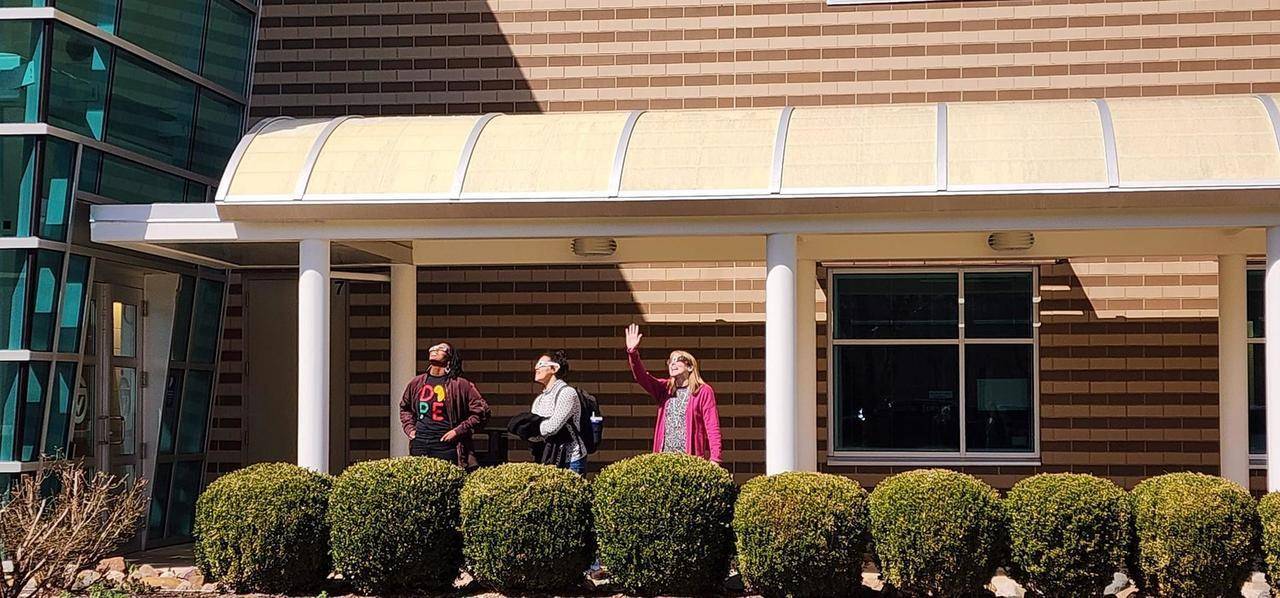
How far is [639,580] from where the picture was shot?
9.98m

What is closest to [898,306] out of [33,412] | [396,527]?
[396,527]

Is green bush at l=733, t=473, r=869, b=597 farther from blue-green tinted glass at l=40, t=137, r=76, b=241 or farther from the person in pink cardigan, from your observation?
blue-green tinted glass at l=40, t=137, r=76, b=241

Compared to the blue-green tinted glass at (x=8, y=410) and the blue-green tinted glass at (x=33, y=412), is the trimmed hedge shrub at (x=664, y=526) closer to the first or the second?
the blue-green tinted glass at (x=33, y=412)

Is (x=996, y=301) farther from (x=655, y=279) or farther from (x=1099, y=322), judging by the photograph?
(x=655, y=279)

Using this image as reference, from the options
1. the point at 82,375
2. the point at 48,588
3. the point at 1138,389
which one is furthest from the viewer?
the point at 1138,389

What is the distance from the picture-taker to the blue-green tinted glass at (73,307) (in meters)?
11.2

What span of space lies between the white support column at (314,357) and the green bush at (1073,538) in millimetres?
4896

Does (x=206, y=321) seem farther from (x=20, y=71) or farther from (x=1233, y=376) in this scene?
(x=1233, y=376)

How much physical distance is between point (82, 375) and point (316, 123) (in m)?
2.62

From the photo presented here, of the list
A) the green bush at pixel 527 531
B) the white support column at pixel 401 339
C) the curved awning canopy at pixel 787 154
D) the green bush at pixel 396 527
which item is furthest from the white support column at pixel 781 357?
the white support column at pixel 401 339

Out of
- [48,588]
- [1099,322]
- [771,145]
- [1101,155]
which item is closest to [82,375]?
[48,588]

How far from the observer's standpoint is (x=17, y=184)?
10.9 meters

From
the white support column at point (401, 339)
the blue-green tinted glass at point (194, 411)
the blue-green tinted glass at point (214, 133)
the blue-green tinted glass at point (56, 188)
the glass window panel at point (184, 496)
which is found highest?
the blue-green tinted glass at point (214, 133)

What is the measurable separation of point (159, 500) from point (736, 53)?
644 cm
